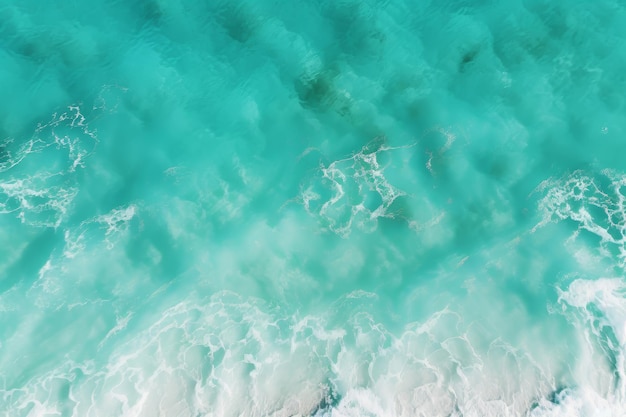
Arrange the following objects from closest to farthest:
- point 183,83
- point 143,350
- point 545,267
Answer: point 143,350
point 545,267
point 183,83

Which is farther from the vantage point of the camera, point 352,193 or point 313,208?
point 352,193

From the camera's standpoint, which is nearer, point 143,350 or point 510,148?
point 143,350

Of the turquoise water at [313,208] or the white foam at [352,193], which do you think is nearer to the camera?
the turquoise water at [313,208]

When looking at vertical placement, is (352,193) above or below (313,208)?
below

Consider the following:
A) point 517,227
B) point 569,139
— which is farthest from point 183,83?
point 569,139

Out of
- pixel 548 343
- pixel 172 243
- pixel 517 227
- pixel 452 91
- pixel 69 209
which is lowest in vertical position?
pixel 548 343

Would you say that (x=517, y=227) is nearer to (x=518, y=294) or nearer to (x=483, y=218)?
(x=483, y=218)

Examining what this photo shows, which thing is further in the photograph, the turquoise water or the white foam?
the white foam

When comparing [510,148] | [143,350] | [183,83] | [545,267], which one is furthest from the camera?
[183,83]
